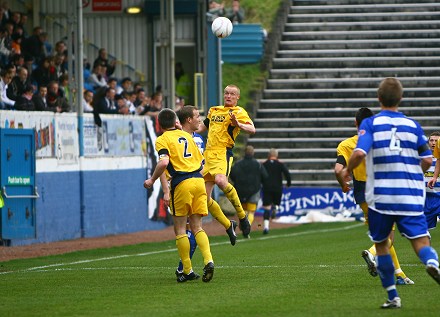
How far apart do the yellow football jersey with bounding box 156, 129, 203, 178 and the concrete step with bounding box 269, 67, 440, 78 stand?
2881 centimetres

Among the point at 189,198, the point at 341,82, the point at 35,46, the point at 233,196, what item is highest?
the point at 35,46

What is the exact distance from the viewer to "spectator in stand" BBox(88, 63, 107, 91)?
100ft

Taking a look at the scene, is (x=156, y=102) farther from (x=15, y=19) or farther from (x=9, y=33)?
(x=9, y=33)

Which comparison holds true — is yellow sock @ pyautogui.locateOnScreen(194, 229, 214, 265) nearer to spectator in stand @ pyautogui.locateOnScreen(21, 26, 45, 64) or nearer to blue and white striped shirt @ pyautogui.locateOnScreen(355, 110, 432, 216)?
blue and white striped shirt @ pyautogui.locateOnScreen(355, 110, 432, 216)

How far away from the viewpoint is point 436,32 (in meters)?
43.9

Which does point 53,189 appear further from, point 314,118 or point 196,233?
point 314,118

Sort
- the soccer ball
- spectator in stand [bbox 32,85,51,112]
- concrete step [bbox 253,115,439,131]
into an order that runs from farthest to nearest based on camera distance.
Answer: concrete step [bbox 253,115,439,131] < spectator in stand [bbox 32,85,51,112] < the soccer ball

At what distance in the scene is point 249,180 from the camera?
1117 inches

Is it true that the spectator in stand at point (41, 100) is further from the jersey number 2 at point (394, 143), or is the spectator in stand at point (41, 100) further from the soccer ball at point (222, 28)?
the jersey number 2 at point (394, 143)

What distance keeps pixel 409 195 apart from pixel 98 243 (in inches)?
585

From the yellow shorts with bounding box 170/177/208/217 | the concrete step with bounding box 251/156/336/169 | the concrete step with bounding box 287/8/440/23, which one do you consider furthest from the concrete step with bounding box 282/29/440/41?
the yellow shorts with bounding box 170/177/208/217

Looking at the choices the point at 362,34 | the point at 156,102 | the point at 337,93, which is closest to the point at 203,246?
the point at 156,102

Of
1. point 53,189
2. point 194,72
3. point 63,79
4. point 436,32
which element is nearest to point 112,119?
point 63,79

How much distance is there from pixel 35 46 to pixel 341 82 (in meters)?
16.7
